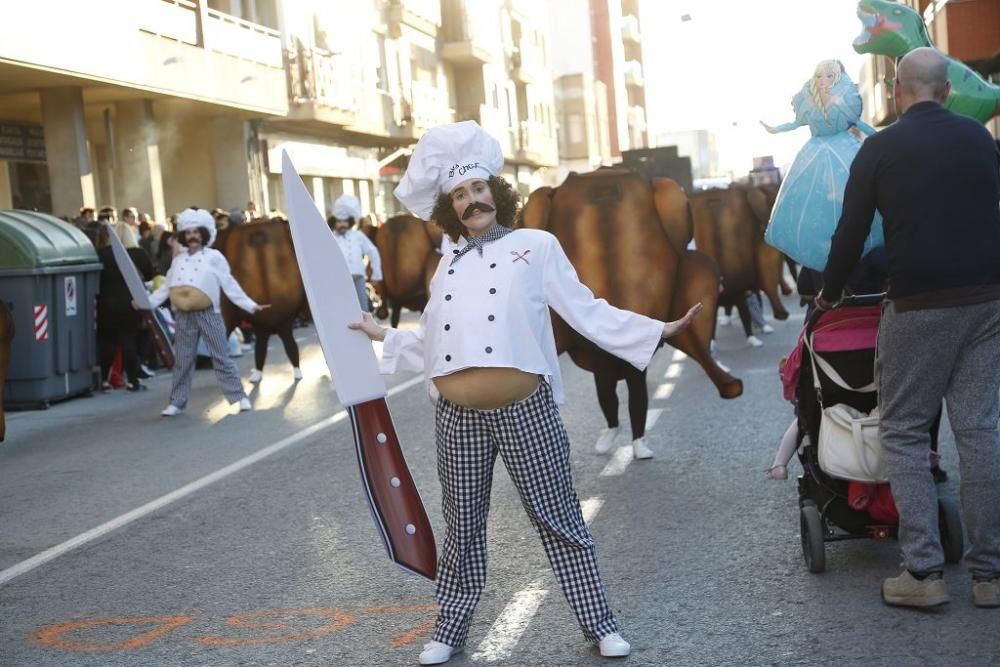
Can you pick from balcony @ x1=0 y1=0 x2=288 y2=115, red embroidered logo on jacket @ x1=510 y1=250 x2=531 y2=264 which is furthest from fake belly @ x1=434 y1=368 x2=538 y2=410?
balcony @ x1=0 y1=0 x2=288 y2=115

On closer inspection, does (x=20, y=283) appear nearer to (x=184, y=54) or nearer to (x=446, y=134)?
(x=446, y=134)

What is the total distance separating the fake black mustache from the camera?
16.5ft

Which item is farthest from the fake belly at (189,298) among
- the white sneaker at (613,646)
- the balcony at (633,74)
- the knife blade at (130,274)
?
the balcony at (633,74)

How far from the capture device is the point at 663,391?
1264 cm

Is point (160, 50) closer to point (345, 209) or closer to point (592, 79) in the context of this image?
point (345, 209)

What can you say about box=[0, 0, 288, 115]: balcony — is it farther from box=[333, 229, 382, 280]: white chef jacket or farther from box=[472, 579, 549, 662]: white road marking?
box=[472, 579, 549, 662]: white road marking

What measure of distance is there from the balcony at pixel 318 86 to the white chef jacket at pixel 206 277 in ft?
68.6

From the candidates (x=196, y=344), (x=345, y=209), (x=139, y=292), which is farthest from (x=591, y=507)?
(x=345, y=209)

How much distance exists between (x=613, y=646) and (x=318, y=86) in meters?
30.6

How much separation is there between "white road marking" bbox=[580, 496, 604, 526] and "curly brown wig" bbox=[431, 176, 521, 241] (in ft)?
8.57

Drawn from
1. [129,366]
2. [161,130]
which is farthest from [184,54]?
[129,366]

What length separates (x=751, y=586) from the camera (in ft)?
19.2

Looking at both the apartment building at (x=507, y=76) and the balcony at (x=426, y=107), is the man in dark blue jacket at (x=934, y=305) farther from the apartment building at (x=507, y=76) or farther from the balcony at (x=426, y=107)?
the apartment building at (x=507, y=76)

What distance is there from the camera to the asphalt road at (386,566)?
523cm
